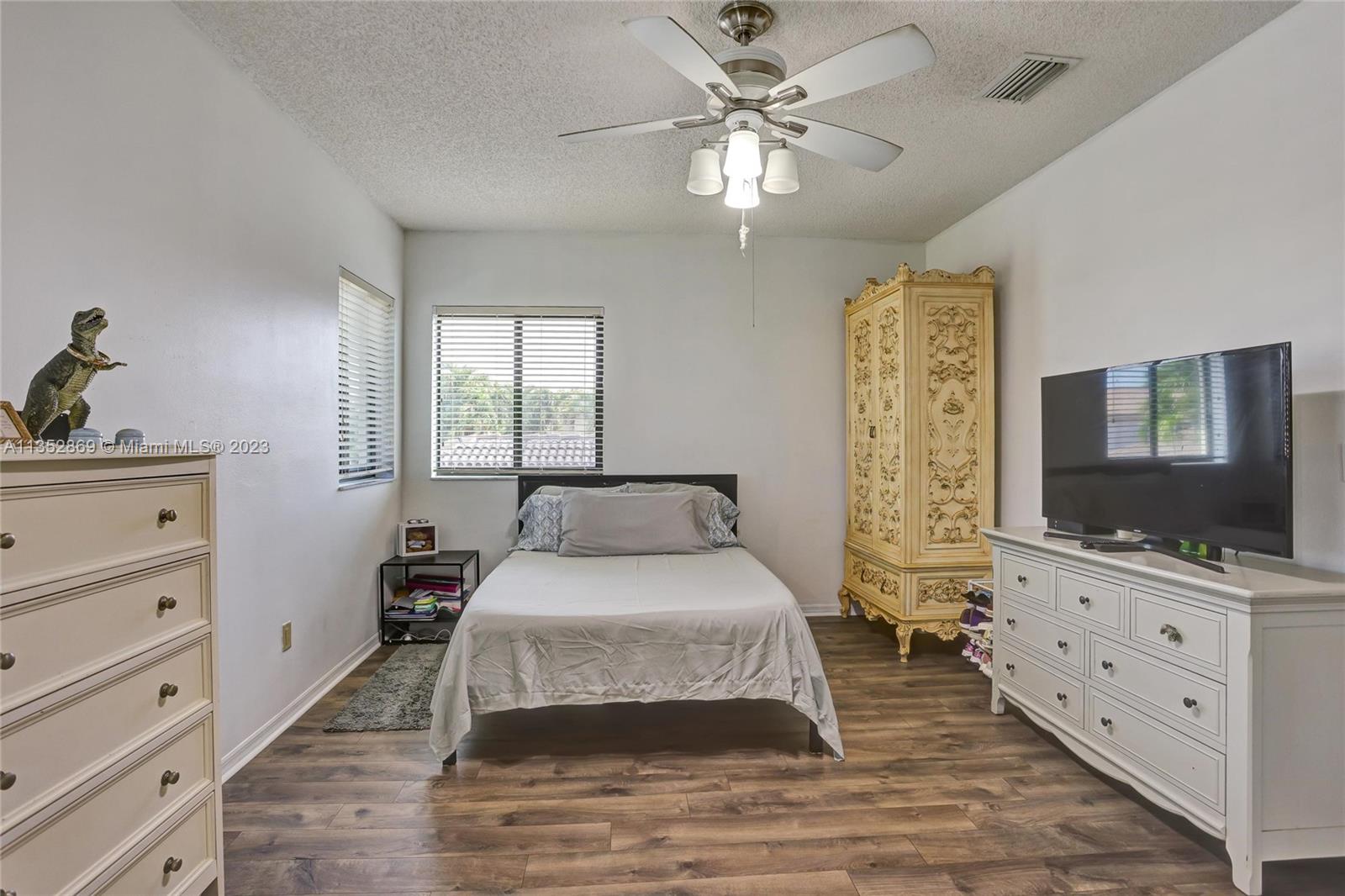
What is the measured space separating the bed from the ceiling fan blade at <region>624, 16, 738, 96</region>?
188 cm

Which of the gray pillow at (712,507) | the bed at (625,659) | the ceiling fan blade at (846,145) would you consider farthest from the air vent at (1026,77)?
the gray pillow at (712,507)

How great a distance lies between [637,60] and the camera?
7.63ft

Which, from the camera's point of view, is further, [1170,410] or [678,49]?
[1170,410]

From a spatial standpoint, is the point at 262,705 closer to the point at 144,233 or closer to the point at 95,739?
the point at 95,739

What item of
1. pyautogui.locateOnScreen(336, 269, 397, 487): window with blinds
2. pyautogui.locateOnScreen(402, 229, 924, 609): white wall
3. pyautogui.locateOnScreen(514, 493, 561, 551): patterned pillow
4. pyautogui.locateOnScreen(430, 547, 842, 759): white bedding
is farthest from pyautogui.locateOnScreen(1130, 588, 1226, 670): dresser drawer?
pyautogui.locateOnScreen(336, 269, 397, 487): window with blinds

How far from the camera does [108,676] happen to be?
4.27ft

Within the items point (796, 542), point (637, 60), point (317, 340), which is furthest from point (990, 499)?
point (317, 340)

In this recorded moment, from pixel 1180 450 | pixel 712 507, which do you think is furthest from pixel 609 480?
pixel 1180 450

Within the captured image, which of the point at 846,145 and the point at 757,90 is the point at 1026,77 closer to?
the point at 846,145

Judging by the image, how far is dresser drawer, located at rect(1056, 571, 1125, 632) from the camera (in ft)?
7.23

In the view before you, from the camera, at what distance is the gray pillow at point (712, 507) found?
A: 388 centimetres

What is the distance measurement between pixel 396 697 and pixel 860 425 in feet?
10.4

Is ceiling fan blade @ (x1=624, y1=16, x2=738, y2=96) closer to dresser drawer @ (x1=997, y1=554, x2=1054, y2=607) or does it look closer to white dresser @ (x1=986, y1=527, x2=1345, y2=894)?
white dresser @ (x1=986, y1=527, x2=1345, y2=894)

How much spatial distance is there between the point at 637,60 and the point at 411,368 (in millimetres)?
2778
